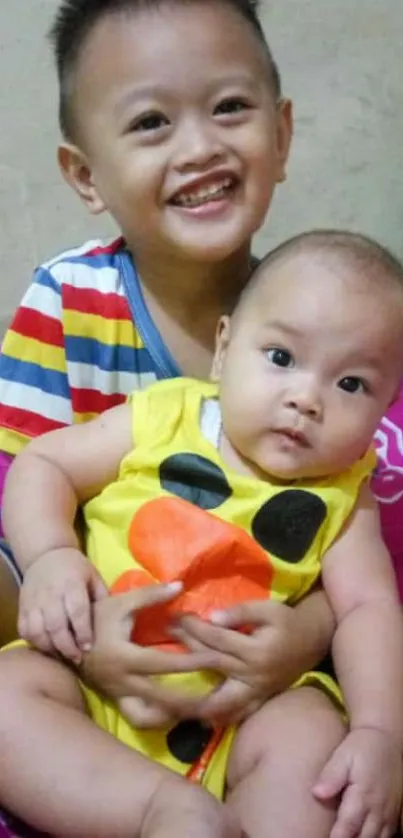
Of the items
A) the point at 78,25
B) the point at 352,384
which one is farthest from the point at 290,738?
the point at 78,25

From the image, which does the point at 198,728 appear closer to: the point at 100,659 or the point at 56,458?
the point at 100,659

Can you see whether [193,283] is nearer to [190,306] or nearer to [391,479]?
[190,306]

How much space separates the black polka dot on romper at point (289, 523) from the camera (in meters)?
0.83

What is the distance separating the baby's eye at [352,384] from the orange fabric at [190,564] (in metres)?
0.12

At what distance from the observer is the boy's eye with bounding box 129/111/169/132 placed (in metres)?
0.95

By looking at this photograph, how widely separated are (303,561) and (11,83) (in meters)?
0.99

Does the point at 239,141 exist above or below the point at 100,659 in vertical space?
above

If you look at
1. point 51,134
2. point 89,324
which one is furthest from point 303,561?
point 51,134

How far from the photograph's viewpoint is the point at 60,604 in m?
0.80

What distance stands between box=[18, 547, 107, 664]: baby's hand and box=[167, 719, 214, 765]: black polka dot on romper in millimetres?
84

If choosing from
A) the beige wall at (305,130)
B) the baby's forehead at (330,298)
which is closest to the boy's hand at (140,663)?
the baby's forehead at (330,298)

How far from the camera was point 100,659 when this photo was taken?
791 millimetres

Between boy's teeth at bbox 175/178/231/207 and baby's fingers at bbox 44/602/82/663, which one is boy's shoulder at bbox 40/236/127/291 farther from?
baby's fingers at bbox 44/602/82/663

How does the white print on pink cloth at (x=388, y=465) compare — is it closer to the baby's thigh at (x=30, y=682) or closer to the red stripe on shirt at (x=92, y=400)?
the red stripe on shirt at (x=92, y=400)
